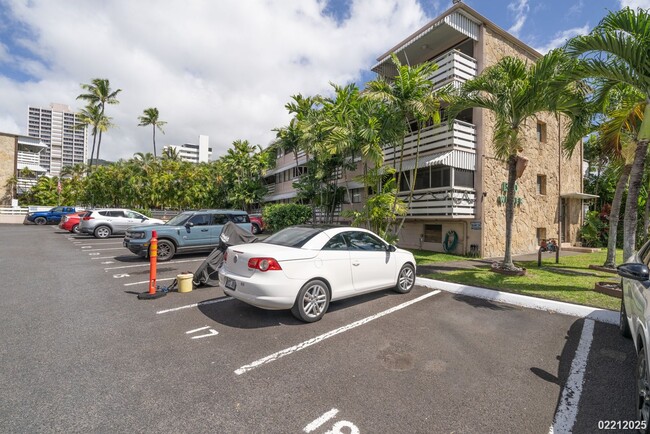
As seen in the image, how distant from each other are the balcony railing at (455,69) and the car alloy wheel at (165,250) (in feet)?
41.0

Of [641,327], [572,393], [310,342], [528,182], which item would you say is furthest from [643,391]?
[528,182]

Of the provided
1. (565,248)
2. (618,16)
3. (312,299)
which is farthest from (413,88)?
(565,248)

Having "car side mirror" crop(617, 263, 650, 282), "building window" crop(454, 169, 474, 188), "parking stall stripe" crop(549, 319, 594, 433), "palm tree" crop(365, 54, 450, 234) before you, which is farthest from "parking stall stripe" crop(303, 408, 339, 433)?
"building window" crop(454, 169, 474, 188)

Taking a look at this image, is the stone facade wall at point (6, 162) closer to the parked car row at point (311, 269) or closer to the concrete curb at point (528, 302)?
the parked car row at point (311, 269)

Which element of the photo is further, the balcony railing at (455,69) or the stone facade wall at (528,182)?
the stone facade wall at (528,182)

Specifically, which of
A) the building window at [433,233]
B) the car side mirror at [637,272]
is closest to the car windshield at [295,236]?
the car side mirror at [637,272]

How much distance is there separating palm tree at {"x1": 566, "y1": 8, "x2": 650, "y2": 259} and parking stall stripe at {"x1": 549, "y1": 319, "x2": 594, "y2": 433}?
4729 millimetres

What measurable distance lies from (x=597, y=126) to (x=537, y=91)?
4409mm

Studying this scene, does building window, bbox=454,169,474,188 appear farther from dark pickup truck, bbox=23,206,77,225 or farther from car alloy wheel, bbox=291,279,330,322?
dark pickup truck, bbox=23,206,77,225

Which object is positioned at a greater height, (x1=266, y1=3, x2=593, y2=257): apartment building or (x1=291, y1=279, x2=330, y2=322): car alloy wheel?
(x1=266, y1=3, x2=593, y2=257): apartment building

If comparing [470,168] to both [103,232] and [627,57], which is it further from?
[103,232]

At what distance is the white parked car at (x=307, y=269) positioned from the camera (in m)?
4.54

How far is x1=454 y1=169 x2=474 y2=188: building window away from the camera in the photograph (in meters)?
12.4

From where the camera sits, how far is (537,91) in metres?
7.96
